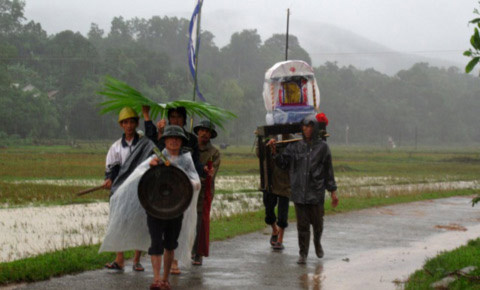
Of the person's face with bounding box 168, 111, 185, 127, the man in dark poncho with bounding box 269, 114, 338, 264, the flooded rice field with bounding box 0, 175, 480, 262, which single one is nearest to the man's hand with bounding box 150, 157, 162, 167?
the person's face with bounding box 168, 111, 185, 127

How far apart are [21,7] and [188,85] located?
27.2 m

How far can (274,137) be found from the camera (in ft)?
32.1

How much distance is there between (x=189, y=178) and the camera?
7.07 metres

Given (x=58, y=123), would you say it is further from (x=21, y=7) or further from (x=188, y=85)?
(x=21, y=7)

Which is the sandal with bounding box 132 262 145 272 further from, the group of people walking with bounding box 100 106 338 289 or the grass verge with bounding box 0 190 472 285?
the grass verge with bounding box 0 190 472 285

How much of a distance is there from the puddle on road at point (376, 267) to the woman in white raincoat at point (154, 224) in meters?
1.32

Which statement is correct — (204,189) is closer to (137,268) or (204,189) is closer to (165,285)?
(137,268)

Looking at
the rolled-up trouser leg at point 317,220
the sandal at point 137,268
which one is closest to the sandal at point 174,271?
the sandal at point 137,268

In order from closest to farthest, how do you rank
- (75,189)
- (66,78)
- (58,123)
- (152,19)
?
(75,189), (58,123), (66,78), (152,19)

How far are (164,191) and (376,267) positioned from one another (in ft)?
9.75

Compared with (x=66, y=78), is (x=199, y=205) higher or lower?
lower

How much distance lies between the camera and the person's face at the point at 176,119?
789 centimetres

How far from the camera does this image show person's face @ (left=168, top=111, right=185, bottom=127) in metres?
7.89

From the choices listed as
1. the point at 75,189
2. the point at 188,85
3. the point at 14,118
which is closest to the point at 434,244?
the point at 75,189
